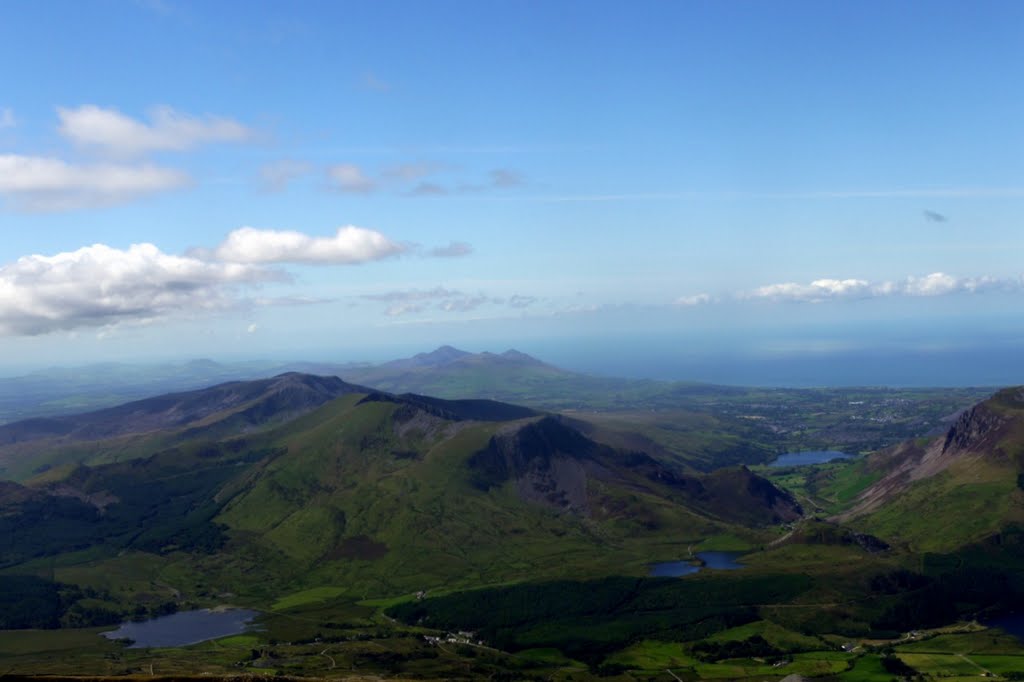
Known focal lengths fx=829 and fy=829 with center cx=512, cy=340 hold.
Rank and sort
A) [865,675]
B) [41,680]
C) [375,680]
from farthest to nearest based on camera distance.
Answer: [865,675] < [375,680] < [41,680]

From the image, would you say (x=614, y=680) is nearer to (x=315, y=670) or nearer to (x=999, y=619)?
(x=315, y=670)

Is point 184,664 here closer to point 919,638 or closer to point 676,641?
point 676,641

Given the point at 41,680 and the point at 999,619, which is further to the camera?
the point at 999,619

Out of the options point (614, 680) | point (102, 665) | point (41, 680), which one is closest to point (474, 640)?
point (614, 680)

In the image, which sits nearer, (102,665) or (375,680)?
(375,680)

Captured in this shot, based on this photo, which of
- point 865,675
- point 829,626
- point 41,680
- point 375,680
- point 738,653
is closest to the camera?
point 41,680

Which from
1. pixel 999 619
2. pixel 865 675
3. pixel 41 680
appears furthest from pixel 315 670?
pixel 999 619

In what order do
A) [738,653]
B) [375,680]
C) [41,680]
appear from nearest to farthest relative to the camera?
1. [41,680]
2. [375,680]
3. [738,653]

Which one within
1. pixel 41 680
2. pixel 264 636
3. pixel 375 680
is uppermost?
pixel 41 680

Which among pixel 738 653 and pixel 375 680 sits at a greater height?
pixel 375 680
